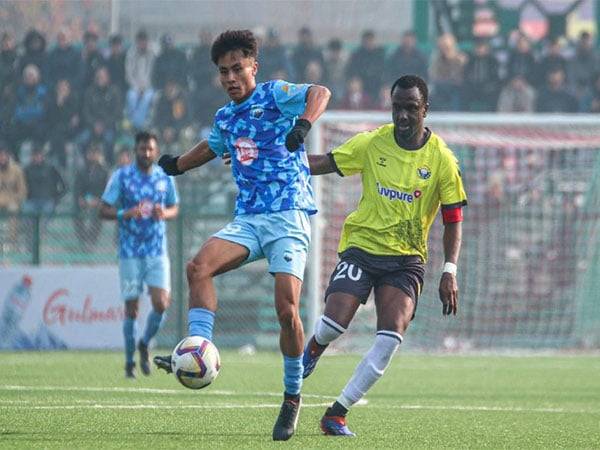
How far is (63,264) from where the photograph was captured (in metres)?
19.2

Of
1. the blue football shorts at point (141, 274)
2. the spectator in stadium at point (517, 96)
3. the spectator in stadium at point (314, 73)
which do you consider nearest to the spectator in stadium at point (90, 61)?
the spectator in stadium at point (314, 73)

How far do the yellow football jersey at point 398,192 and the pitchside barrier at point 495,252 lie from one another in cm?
953

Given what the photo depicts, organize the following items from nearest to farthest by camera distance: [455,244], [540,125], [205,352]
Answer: [205,352] → [455,244] → [540,125]

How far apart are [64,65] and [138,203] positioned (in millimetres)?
7961

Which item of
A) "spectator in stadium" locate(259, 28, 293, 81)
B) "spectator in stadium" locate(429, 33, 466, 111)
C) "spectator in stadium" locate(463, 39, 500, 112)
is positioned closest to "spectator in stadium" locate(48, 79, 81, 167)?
"spectator in stadium" locate(259, 28, 293, 81)

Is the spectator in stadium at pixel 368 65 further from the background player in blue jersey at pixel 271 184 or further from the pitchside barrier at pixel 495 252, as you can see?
the background player in blue jersey at pixel 271 184

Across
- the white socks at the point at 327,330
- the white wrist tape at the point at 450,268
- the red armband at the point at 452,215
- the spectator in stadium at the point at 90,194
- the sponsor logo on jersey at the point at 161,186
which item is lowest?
the spectator in stadium at the point at 90,194

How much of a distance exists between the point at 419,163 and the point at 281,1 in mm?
17224

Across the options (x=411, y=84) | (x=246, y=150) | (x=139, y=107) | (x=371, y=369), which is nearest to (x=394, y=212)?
(x=411, y=84)

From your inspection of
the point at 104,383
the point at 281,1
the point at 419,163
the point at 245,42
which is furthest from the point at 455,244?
the point at 281,1

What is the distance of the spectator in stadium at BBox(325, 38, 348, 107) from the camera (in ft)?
71.1

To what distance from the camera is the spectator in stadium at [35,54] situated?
2131 centimetres

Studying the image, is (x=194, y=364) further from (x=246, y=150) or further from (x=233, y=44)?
(x=233, y=44)

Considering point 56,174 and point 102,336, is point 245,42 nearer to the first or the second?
point 102,336
